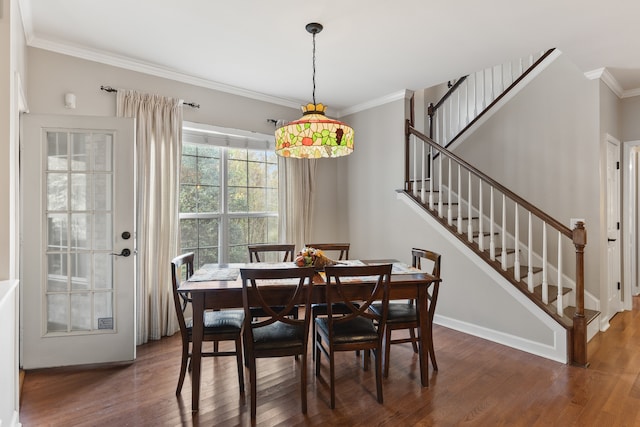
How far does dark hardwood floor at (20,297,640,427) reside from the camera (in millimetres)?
2113

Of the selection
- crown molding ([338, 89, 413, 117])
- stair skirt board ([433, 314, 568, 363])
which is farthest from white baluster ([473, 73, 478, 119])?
stair skirt board ([433, 314, 568, 363])

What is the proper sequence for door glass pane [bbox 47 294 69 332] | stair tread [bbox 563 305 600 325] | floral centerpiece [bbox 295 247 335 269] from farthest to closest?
stair tread [bbox 563 305 600 325] → door glass pane [bbox 47 294 69 332] → floral centerpiece [bbox 295 247 335 269]

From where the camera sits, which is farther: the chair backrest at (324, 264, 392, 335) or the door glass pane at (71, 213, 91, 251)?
the door glass pane at (71, 213, 91, 251)

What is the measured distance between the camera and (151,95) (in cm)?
345

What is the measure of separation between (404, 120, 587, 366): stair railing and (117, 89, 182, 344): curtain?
8.52 ft

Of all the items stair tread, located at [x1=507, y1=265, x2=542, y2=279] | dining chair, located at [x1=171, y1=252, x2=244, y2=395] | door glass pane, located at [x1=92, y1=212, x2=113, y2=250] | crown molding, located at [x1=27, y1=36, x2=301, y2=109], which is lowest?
A: dining chair, located at [x1=171, y1=252, x2=244, y2=395]

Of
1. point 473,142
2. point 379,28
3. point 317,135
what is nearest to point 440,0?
point 379,28

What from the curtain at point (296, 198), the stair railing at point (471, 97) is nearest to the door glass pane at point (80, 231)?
the curtain at point (296, 198)

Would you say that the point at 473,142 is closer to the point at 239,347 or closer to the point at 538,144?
the point at 538,144

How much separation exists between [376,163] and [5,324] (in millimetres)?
3884

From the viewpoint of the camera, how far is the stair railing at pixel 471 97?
4320mm

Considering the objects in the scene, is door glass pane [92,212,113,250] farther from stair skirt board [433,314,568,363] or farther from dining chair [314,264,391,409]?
stair skirt board [433,314,568,363]

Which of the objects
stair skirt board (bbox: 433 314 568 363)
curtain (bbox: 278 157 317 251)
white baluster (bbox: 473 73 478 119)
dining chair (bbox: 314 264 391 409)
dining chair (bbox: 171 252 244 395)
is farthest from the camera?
white baluster (bbox: 473 73 478 119)

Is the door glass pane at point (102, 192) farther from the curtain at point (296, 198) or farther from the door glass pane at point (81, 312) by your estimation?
the curtain at point (296, 198)
